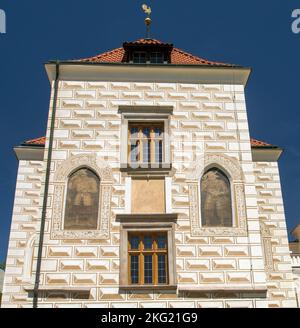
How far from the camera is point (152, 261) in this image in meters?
12.2

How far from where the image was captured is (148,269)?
12.1 metres

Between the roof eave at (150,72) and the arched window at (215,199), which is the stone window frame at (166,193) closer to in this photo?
the arched window at (215,199)

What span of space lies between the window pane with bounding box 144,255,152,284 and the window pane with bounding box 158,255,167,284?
0.82ft

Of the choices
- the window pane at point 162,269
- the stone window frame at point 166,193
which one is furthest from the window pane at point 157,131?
the window pane at point 162,269

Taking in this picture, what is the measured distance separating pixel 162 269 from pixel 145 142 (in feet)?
12.9

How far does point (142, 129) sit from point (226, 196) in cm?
335

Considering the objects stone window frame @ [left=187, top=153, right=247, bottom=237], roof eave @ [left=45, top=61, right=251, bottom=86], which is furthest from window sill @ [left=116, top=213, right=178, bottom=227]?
roof eave @ [left=45, top=61, right=251, bottom=86]

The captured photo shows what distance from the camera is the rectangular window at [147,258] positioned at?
12.1 meters

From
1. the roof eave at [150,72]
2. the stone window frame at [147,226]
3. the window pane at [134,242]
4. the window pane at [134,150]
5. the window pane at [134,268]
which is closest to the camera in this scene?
the window pane at [134,268]

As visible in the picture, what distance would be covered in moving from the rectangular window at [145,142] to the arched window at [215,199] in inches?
62.9

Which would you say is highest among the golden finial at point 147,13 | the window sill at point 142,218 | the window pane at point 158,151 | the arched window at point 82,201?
the golden finial at point 147,13

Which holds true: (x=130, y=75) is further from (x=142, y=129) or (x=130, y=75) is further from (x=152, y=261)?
(x=152, y=261)

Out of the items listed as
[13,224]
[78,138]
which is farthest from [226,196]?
[13,224]

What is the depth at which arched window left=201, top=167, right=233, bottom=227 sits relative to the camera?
41.9 ft
